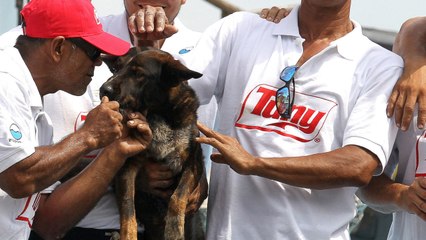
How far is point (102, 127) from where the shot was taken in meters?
4.60

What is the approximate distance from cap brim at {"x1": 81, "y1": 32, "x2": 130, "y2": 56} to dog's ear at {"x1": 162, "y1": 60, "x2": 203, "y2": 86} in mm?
228

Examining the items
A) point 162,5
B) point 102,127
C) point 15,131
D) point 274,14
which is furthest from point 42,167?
point 274,14

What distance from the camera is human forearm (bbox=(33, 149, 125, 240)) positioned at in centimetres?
482

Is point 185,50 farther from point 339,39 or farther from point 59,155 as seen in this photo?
point 59,155

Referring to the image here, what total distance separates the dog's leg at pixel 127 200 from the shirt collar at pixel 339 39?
1.04 metres

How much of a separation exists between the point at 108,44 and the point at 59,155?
0.70m

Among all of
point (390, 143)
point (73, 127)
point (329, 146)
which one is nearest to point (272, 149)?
point (329, 146)

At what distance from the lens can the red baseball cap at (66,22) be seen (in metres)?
4.76

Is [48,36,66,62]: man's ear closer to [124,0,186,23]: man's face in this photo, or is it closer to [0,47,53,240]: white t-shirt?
[0,47,53,240]: white t-shirt

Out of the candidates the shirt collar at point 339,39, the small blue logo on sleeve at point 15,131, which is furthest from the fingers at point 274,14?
the small blue logo on sleeve at point 15,131

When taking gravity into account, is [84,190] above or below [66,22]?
below

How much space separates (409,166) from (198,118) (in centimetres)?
118

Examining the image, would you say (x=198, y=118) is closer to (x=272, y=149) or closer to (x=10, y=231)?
(x=272, y=149)

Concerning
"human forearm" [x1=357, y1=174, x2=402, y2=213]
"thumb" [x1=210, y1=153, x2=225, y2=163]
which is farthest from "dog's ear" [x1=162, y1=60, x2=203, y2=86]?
"human forearm" [x1=357, y1=174, x2=402, y2=213]
